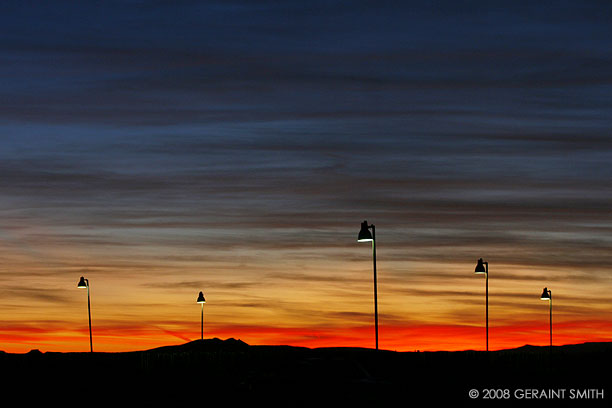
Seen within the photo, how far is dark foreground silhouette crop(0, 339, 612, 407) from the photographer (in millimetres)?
30400

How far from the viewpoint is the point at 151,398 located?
34.8 meters

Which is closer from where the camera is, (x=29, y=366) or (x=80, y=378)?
(x=80, y=378)

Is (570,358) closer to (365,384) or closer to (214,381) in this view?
(214,381)

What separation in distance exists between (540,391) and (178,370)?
26.0 metres

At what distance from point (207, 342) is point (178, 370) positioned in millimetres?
92329

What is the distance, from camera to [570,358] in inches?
2281

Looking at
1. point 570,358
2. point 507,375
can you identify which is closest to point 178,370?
point 507,375

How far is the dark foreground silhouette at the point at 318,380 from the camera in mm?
30400

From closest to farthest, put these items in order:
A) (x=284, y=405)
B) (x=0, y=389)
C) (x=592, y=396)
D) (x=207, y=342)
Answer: (x=284, y=405), (x=592, y=396), (x=0, y=389), (x=207, y=342)

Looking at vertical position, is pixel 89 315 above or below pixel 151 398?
above

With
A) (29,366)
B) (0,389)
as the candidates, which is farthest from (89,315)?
(0,389)

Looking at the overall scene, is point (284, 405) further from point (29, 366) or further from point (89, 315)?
point (89, 315)

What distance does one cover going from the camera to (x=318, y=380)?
30.6m

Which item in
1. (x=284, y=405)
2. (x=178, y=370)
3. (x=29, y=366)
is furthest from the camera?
(x=29, y=366)
